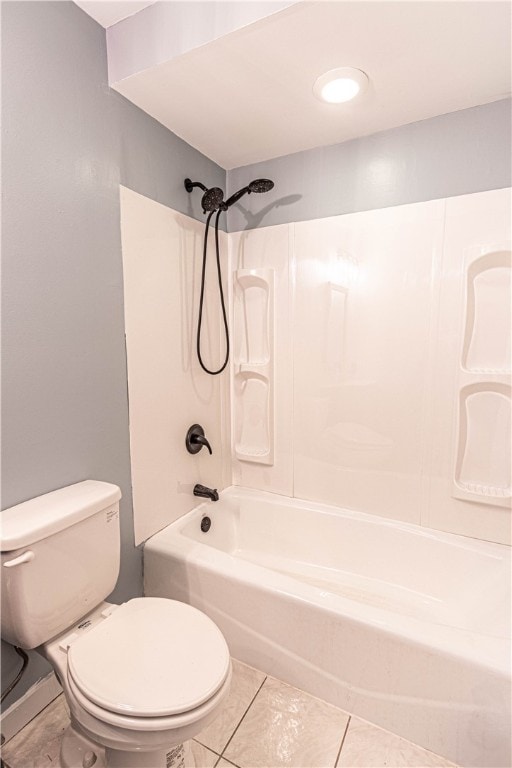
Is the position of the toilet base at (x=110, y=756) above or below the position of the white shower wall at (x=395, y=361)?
below

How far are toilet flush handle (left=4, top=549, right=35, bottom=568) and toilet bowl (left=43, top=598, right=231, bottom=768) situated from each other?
286mm

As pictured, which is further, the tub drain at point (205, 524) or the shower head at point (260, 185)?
the tub drain at point (205, 524)

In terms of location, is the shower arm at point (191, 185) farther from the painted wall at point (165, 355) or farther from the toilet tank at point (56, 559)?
the toilet tank at point (56, 559)

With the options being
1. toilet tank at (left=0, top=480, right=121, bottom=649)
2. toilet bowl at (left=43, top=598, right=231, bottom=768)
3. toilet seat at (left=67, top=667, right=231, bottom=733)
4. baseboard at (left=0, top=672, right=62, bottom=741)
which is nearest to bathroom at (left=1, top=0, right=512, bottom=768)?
baseboard at (left=0, top=672, right=62, bottom=741)

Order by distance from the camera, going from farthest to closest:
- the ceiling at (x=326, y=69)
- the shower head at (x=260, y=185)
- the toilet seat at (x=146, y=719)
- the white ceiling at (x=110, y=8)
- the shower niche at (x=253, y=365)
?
the shower niche at (x=253, y=365) < the shower head at (x=260, y=185) < the white ceiling at (x=110, y=8) < the ceiling at (x=326, y=69) < the toilet seat at (x=146, y=719)

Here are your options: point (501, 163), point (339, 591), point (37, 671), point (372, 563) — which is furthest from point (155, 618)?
point (501, 163)

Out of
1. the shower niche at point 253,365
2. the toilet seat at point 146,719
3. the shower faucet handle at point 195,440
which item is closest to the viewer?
the toilet seat at point 146,719

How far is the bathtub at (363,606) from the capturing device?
1.17 meters

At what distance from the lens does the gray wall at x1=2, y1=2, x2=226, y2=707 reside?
1187 mm

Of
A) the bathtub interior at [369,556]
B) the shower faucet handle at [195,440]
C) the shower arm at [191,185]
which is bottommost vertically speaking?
the bathtub interior at [369,556]

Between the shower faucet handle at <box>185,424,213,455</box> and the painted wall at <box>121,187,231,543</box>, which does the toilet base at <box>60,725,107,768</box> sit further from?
the shower faucet handle at <box>185,424,213,455</box>

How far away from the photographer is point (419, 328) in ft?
5.77

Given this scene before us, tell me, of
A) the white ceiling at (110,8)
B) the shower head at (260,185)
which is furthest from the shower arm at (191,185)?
the white ceiling at (110,8)

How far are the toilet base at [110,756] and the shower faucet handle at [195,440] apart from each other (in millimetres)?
1096
